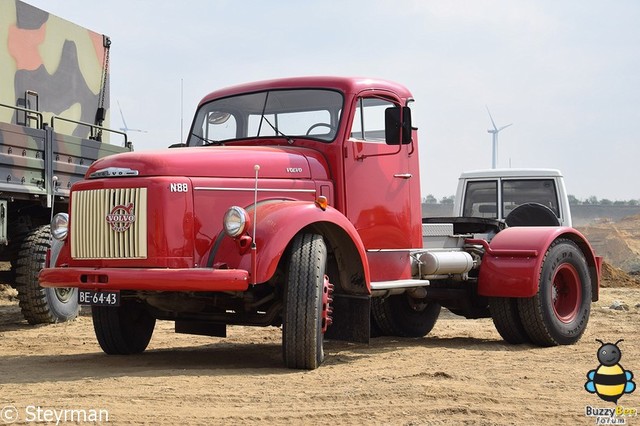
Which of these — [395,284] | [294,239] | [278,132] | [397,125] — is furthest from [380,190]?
[294,239]

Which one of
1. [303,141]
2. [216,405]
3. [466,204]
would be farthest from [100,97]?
[216,405]

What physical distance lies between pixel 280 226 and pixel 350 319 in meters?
1.27

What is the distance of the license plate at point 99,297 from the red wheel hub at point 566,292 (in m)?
4.61

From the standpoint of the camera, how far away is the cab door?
802 cm

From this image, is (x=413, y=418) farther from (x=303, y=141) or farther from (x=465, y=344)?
(x=465, y=344)

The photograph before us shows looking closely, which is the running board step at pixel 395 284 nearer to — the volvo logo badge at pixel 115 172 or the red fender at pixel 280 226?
the red fender at pixel 280 226

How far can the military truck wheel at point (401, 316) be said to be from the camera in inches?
401

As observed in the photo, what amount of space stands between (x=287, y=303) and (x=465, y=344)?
119 inches

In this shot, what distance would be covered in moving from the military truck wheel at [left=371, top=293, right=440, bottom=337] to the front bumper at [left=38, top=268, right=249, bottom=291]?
371cm

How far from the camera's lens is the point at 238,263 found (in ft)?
22.1

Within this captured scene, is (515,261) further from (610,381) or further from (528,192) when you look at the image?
(528,192)

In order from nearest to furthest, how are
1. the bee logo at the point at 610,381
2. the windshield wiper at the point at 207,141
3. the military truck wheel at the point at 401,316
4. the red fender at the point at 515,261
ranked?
the bee logo at the point at 610,381
the windshield wiper at the point at 207,141
the red fender at the point at 515,261
the military truck wheel at the point at 401,316

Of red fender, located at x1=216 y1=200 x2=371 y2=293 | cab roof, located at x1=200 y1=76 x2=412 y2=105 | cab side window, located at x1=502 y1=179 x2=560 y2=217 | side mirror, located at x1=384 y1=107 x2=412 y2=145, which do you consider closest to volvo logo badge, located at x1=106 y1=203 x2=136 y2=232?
red fender, located at x1=216 y1=200 x2=371 y2=293

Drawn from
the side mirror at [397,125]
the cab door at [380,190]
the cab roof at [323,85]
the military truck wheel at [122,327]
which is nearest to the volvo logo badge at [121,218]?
the military truck wheel at [122,327]
